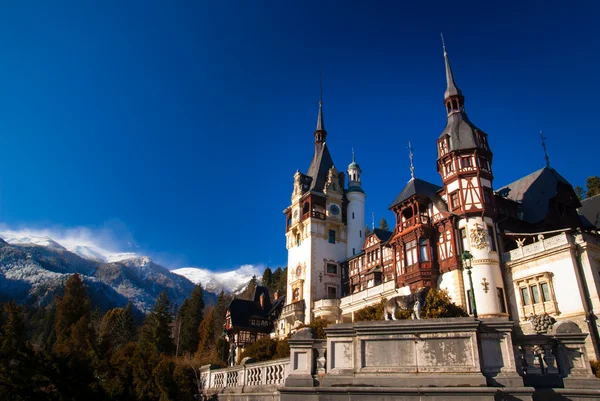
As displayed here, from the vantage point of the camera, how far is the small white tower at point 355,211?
201 feet

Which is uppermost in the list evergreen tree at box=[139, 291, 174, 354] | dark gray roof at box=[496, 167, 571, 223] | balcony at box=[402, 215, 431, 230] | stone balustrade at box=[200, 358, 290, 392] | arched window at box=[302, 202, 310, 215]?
arched window at box=[302, 202, 310, 215]

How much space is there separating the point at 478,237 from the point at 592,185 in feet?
104

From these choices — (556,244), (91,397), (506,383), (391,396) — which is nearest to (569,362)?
(506,383)

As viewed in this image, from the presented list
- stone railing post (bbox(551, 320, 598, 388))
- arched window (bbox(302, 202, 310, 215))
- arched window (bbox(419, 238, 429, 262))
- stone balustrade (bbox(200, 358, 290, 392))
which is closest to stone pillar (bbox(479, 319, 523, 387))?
stone railing post (bbox(551, 320, 598, 388))

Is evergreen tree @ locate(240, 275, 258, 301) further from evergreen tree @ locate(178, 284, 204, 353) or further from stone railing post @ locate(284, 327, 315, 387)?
stone railing post @ locate(284, 327, 315, 387)

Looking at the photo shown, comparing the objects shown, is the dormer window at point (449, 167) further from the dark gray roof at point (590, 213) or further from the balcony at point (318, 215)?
the balcony at point (318, 215)

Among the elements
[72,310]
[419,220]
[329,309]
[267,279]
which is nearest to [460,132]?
[419,220]

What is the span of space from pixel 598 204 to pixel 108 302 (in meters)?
172

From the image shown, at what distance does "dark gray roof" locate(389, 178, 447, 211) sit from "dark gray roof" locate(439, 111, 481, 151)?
4756 mm

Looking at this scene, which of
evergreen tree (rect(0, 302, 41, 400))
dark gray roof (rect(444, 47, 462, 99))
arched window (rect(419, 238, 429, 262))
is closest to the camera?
evergreen tree (rect(0, 302, 41, 400))

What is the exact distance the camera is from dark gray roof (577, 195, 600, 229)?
134 ft

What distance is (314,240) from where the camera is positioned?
190ft

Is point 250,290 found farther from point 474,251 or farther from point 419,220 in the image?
point 474,251

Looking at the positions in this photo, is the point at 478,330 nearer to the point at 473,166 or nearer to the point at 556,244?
the point at 556,244
